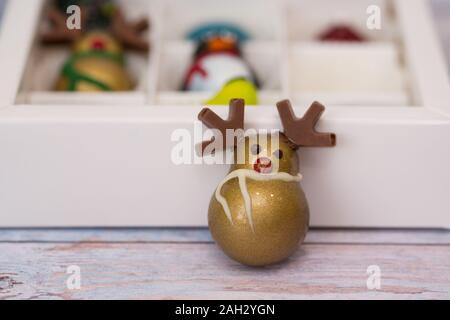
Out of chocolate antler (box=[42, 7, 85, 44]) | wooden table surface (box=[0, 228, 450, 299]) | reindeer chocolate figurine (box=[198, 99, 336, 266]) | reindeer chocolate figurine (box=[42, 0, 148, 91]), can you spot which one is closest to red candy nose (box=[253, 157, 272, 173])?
reindeer chocolate figurine (box=[198, 99, 336, 266])

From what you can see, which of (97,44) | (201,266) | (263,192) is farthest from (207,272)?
(97,44)

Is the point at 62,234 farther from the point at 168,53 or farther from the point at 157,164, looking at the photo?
the point at 168,53

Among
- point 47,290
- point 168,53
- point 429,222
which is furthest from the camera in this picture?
point 168,53

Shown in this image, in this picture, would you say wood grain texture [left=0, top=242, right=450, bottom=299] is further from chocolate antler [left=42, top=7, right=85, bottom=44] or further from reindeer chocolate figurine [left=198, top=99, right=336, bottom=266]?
chocolate antler [left=42, top=7, right=85, bottom=44]

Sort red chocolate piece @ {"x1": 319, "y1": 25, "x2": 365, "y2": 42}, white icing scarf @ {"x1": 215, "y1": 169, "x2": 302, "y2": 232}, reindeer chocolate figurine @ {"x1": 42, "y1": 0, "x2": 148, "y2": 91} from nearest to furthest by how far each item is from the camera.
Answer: white icing scarf @ {"x1": 215, "y1": 169, "x2": 302, "y2": 232} < reindeer chocolate figurine @ {"x1": 42, "y1": 0, "x2": 148, "y2": 91} < red chocolate piece @ {"x1": 319, "y1": 25, "x2": 365, "y2": 42}

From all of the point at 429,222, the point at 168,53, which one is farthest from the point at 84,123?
the point at 429,222

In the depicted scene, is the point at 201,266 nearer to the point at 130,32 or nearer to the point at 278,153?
the point at 278,153
